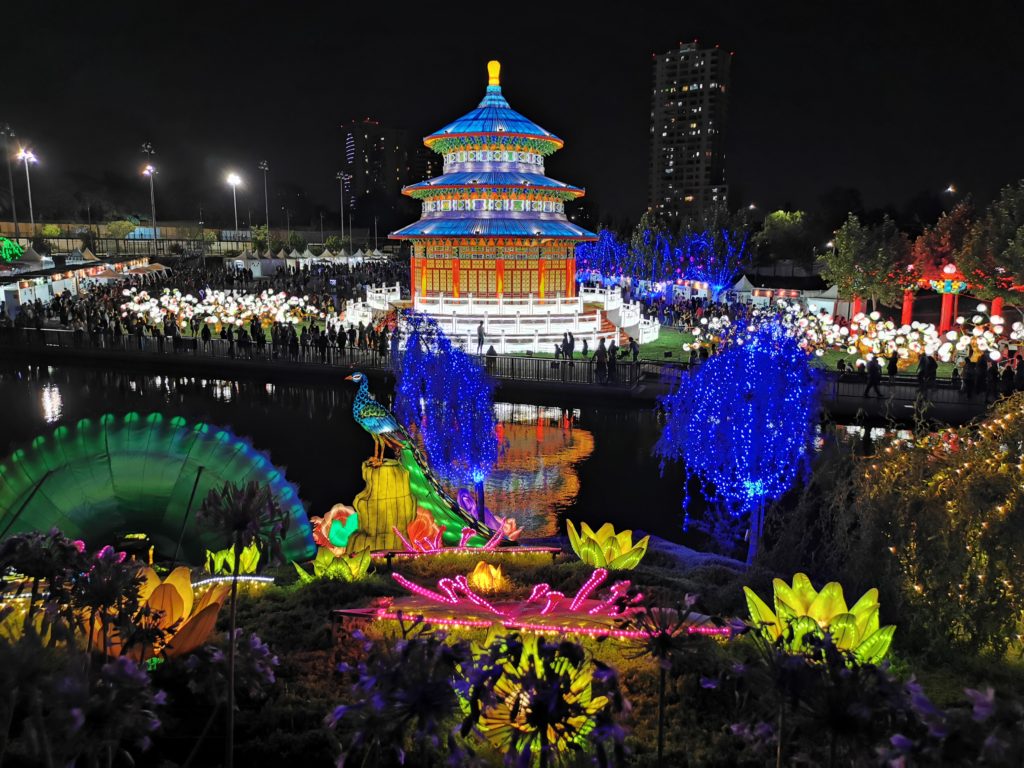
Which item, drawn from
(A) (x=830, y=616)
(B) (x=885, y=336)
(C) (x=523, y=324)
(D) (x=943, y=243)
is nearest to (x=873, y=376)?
(B) (x=885, y=336)

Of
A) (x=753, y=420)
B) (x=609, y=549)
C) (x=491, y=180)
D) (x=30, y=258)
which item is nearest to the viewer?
(x=609, y=549)

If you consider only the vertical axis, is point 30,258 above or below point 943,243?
below

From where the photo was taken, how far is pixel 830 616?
7887mm

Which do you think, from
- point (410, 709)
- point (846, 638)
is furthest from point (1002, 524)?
point (410, 709)

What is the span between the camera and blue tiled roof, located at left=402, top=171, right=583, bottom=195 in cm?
3684

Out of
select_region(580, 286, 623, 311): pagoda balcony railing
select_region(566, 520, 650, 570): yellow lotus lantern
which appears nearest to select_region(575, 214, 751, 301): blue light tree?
select_region(580, 286, 623, 311): pagoda balcony railing

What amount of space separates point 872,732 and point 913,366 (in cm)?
2875

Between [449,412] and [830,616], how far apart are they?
9358 mm

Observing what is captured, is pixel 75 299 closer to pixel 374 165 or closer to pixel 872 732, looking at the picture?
pixel 872 732

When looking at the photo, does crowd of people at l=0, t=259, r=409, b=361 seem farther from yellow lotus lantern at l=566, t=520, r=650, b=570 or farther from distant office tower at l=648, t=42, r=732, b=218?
distant office tower at l=648, t=42, r=732, b=218

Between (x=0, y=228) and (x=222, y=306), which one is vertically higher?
(x=0, y=228)

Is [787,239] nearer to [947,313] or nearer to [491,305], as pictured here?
[947,313]

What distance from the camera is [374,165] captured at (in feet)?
635

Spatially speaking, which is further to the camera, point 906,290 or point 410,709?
point 906,290
